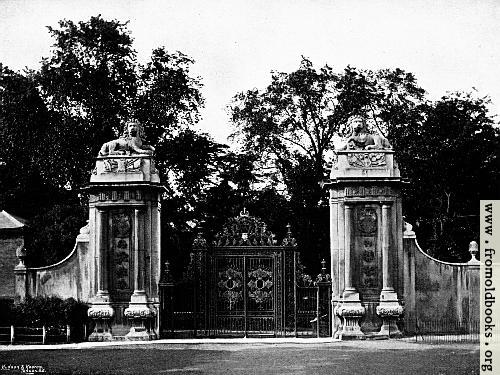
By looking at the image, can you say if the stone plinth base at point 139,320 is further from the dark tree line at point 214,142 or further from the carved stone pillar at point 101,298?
the dark tree line at point 214,142

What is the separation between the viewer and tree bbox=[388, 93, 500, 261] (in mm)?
35781

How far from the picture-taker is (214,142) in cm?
3862

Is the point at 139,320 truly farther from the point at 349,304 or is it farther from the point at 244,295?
the point at 349,304

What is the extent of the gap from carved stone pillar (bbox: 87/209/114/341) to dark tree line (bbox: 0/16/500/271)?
9875mm

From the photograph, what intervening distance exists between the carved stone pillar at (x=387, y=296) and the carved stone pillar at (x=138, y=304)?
5.44 metres

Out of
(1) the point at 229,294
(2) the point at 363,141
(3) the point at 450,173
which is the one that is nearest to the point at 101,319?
(1) the point at 229,294

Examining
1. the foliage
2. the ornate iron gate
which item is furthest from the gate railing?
the foliage

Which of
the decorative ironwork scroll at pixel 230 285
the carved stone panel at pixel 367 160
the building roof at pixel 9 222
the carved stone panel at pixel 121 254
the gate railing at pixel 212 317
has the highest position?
the carved stone panel at pixel 367 160

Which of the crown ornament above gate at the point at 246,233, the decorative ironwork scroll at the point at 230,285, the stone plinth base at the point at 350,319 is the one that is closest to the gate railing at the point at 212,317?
the decorative ironwork scroll at the point at 230,285

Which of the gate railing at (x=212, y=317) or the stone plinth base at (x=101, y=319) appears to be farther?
the gate railing at (x=212, y=317)

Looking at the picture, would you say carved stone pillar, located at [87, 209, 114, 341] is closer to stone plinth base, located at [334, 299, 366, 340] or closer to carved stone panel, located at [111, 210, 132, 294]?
carved stone panel, located at [111, 210, 132, 294]

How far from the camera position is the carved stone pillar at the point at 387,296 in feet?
67.9

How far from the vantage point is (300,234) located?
112 ft

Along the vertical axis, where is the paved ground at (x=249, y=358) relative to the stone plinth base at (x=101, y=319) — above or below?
below
